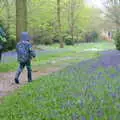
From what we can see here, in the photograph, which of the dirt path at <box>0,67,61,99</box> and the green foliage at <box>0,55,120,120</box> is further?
the dirt path at <box>0,67,61,99</box>

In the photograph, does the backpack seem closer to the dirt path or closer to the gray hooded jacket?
the gray hooded jacket

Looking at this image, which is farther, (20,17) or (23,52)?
(20,17)

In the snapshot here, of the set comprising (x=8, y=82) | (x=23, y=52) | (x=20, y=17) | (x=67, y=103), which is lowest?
(x=8, y=82)

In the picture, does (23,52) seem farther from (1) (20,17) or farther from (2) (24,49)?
(1) (20,17)

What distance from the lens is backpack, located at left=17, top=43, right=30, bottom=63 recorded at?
12641mm

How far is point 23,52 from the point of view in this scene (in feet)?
41.7

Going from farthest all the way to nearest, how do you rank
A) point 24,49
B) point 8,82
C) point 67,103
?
point 8,82 < point 24,49 < point 67,103

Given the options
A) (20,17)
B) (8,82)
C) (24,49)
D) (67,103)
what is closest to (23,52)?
(24,49)

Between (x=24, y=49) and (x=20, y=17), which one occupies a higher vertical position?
(x=20, y=17)

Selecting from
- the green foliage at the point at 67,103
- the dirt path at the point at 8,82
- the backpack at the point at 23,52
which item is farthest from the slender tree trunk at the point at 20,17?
the green foliage at the point at 67,103

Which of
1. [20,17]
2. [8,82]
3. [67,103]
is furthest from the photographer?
[20,17]

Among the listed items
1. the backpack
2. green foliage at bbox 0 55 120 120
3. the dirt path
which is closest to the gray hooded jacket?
the backpack

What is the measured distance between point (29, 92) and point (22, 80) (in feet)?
12.7

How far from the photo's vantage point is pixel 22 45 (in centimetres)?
1264
